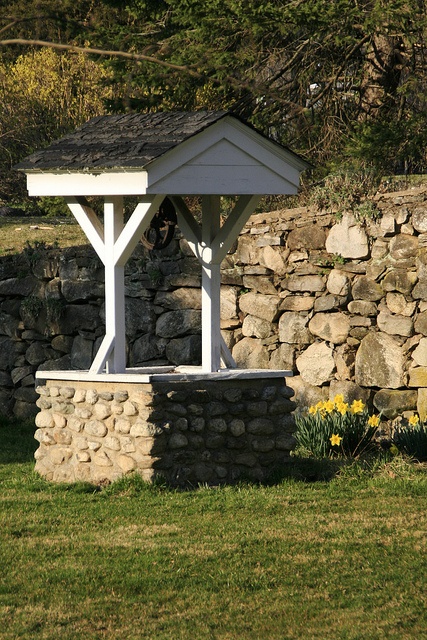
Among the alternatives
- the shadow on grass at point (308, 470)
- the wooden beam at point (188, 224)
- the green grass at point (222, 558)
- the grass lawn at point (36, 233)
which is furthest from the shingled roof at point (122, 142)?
the grass lawn at point (36, 233)

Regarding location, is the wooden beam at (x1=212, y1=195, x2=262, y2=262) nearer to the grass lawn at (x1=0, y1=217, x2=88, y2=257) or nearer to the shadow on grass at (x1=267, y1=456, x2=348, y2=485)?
the shadow on grass at (x1=267, y1=456, x2=348, y2=485)

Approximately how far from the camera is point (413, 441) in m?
8.54

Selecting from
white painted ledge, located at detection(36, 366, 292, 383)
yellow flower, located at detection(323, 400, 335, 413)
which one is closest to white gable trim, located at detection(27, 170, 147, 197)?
white painted ledge, located at detection(36, 366, 292, 383)

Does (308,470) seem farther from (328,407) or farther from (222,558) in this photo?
(222,558)

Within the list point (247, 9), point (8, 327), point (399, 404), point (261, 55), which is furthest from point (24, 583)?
point (261, 55)

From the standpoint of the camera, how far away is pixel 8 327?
11.9 metres

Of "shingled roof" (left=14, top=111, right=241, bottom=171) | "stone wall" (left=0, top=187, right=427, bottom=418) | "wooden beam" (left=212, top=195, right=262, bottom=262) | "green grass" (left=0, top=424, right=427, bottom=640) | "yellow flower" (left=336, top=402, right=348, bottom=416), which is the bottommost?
"green grass" (left=0, top=424, right=427, bottom=640)

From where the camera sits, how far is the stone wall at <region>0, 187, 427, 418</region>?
9.55m

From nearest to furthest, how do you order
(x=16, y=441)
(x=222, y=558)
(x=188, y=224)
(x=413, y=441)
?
1. (x=222, y=558)
2. (x=188, y=224)
3. (x=413, y=441)
4. (x=16, y=441)

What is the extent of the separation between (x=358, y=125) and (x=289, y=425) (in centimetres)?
520

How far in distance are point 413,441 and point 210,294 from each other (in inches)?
82.7

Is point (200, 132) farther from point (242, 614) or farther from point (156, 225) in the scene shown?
point (242, 614)

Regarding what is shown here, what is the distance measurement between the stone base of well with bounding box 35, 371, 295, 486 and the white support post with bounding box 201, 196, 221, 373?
0.95 ft

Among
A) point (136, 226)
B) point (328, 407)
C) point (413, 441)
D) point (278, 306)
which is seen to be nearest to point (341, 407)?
point (328, 407)
